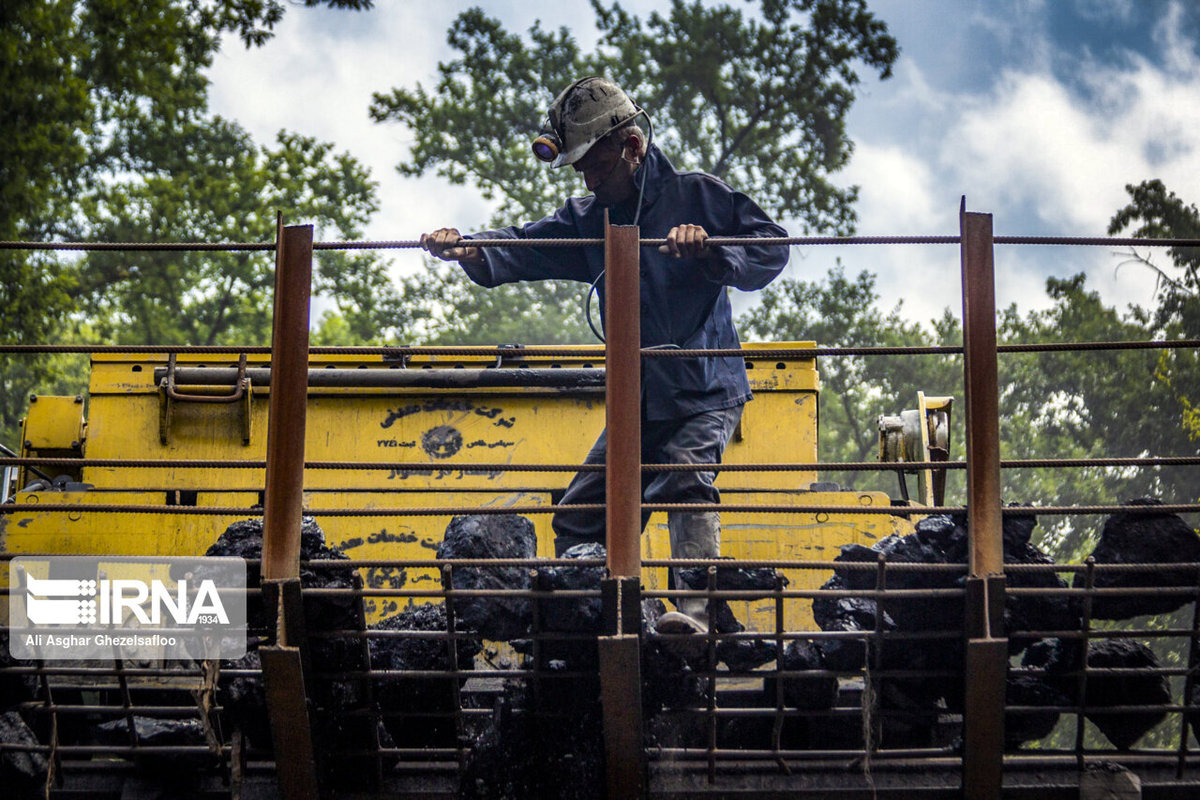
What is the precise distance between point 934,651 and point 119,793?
223 cm

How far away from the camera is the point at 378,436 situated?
5363 mm

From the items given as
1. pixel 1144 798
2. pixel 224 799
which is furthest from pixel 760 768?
pixel 224 799

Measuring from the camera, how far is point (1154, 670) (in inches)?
126

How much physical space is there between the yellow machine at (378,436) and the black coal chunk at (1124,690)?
162cm

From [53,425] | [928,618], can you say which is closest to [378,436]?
[53,425]

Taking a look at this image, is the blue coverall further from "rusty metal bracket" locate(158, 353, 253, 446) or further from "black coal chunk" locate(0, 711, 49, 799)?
"rusty metal bracket" locate(158, 353, 253, 446)

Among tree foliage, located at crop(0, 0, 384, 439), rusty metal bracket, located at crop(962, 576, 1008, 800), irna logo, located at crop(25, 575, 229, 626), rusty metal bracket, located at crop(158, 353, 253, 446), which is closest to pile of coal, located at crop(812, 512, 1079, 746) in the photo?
rusty metal bracket, located at crop(962, 576, 1008, 800)

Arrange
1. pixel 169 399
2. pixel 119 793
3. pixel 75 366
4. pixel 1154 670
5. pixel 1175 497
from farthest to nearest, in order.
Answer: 1. pixel 75 366
2. pixel 1175 497
3. pixel 169 399
4. pixel 119 793
5. pixel 1154 670

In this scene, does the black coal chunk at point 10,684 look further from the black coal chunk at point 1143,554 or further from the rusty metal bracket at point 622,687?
the black coal chunk at point 1143,554

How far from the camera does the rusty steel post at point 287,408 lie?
310 centimetres

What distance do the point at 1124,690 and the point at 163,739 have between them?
265cm

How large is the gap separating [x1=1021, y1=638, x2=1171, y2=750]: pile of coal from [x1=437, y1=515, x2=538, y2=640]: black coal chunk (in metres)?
1.37

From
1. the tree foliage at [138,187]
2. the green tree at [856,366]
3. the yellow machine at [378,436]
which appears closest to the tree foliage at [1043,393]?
the green tree at [856,366]

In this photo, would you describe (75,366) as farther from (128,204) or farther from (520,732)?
(520,732)
